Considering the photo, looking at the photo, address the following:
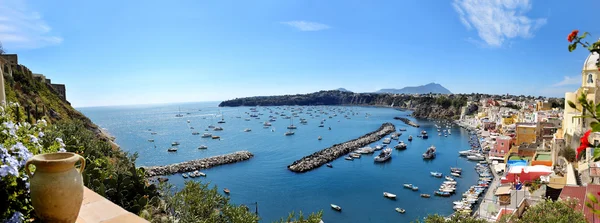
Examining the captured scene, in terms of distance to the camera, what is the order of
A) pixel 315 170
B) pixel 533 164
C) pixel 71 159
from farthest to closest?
pixel 315 170 < pixel 533 164 < pixel 71 159

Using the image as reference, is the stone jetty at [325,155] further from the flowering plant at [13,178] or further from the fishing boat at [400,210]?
the flowering plant at [13,178]

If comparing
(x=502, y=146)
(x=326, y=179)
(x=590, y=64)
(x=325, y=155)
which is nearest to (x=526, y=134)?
(x=502, y=146)

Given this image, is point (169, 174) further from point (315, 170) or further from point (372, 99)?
point (372, 99)

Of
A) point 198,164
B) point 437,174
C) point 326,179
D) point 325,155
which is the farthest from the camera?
point 325,155

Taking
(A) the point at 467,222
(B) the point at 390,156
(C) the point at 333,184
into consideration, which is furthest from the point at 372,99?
(A) the point at 467,222

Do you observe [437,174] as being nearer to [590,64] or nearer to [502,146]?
[502,146]

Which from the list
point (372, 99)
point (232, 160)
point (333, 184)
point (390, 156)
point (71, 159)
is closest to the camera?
point (71, 159)
